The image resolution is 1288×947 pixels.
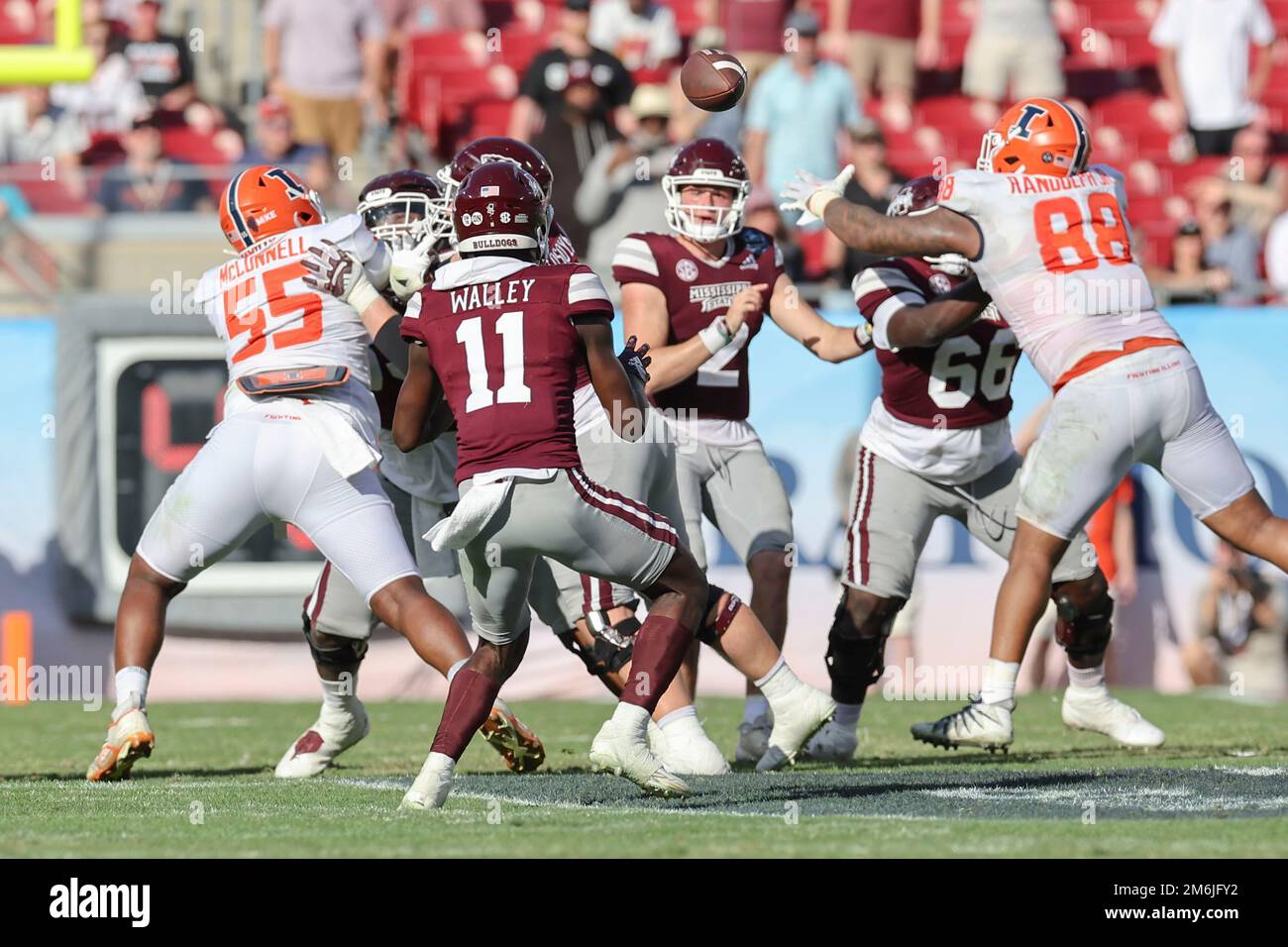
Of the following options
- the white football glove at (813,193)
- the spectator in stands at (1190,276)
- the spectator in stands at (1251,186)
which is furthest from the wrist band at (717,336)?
the spectator in stands at (1251,186)

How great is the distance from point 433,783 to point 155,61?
8.89 meters

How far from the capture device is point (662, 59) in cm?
1310

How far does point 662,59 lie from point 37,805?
8.53 metres

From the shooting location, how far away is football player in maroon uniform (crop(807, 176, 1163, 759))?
677 cm

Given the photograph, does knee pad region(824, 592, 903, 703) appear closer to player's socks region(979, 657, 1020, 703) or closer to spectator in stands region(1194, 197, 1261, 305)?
player's socks region(979, 657, 1020, 703)

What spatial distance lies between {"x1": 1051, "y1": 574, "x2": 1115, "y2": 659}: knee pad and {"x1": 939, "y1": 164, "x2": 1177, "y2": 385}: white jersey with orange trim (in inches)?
36.2

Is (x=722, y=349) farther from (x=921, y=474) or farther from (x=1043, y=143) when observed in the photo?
(x=1043, y=143)

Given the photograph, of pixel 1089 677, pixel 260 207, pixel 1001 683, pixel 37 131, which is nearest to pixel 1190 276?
pixel 1089 677

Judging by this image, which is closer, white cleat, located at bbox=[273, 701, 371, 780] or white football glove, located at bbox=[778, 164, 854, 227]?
white football glove, located at bbox=[778, 164, 854, 227]

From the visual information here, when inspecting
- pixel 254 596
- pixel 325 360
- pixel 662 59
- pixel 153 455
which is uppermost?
pixel 662 59

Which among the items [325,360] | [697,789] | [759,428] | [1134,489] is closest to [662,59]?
[759,428]

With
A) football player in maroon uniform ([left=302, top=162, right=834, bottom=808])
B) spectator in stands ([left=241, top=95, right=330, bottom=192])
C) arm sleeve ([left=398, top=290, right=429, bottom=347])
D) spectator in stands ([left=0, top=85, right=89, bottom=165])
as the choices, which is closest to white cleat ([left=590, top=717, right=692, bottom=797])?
football player in maroon uniform ([left=302, top=162, right=834, bottom=808])

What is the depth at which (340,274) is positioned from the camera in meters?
5.96
